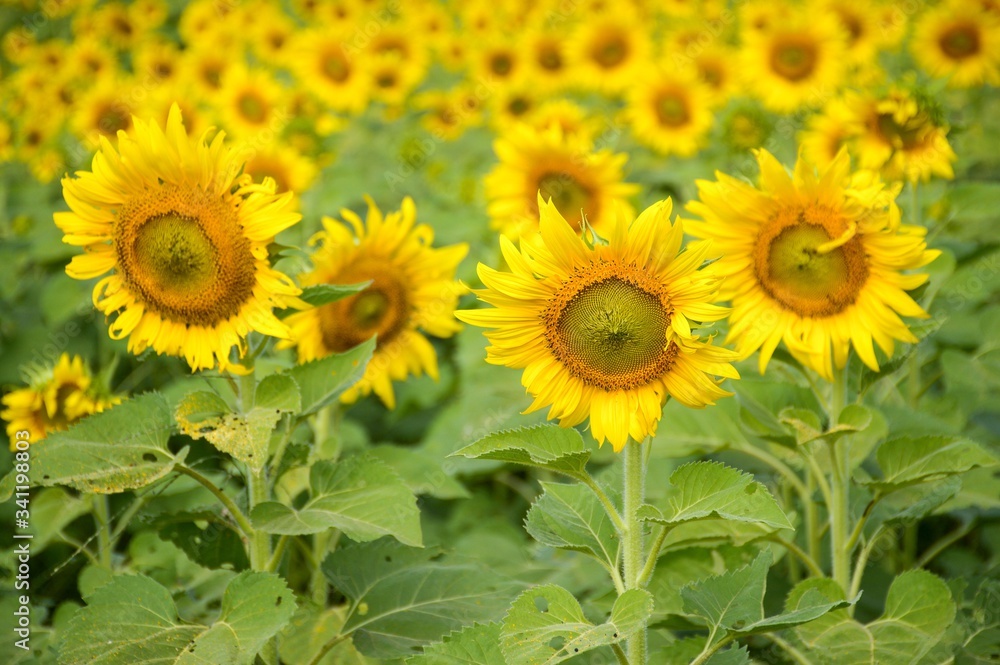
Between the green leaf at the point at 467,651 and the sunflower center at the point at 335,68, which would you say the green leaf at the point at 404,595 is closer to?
the green leaf at the point at 467,651

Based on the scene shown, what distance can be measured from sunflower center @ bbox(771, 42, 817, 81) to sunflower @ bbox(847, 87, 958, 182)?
89.6 inches

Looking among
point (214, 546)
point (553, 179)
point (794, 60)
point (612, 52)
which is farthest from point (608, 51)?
point (214, 546)

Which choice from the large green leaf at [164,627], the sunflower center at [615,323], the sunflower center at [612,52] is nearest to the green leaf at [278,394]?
the large green leaf at [164,627]

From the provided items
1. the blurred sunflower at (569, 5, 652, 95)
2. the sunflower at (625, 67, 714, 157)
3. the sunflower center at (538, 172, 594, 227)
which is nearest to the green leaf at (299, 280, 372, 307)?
the sunflower center at (538, 172, 594, 227)

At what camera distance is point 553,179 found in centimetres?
351

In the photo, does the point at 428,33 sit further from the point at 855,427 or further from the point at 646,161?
the point at 855,427

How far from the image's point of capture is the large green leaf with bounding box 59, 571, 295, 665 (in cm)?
163

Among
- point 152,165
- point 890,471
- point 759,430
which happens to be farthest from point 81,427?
point 890,471

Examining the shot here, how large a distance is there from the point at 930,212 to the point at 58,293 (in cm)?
353

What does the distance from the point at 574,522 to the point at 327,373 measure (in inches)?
24.6

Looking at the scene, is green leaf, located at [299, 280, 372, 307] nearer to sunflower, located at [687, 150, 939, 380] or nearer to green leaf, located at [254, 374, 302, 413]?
green leaf, located at [254, 374, 302, 413]

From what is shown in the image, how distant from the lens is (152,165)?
6.02 feet

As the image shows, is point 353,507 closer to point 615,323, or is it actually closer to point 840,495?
point 615,323

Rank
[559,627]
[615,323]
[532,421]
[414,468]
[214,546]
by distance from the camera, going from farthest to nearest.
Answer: [532,421] → [414,468] → [214,546] → [615,323] → [559,627]
